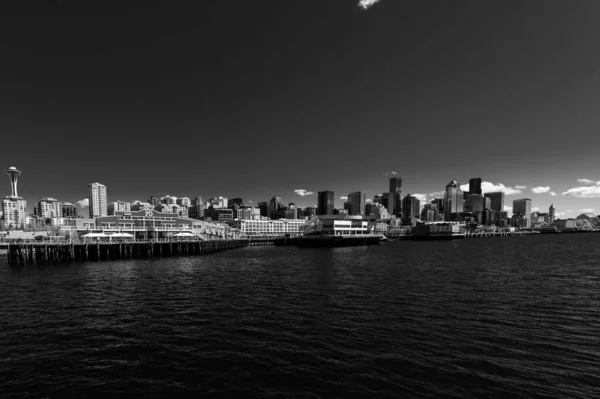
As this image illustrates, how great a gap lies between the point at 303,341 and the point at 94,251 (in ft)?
251

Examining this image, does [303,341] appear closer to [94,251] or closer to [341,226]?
[94,251]

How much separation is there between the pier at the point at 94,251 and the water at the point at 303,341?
38.9m

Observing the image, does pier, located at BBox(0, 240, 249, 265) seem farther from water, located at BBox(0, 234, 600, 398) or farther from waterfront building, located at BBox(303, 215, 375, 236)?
waterfront building, located at BBox(303, 215, 375, 236)

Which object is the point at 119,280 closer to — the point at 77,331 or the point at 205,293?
the point at 205,293

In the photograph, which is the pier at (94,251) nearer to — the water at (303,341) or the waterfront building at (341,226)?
the water at (303,341)

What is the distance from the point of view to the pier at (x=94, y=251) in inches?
2566

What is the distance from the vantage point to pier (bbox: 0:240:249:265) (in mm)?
65188

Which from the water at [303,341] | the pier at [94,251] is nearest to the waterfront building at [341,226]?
the pier at [94,251]

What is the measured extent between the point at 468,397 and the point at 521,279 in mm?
37175

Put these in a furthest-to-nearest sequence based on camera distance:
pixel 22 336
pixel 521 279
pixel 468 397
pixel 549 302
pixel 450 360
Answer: pixel 521 279 → pixel 549 302 → pixel 22 336 → pixel 450 360 → pixel 468 397

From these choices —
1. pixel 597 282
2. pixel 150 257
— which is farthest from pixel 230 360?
pixel 150 257

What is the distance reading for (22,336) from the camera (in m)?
20.2

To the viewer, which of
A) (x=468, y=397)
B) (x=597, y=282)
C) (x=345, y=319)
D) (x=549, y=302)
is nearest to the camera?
(x=468, y=397)

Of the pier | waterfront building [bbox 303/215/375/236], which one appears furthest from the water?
waterfront building [bbox 303/215/375/236]
